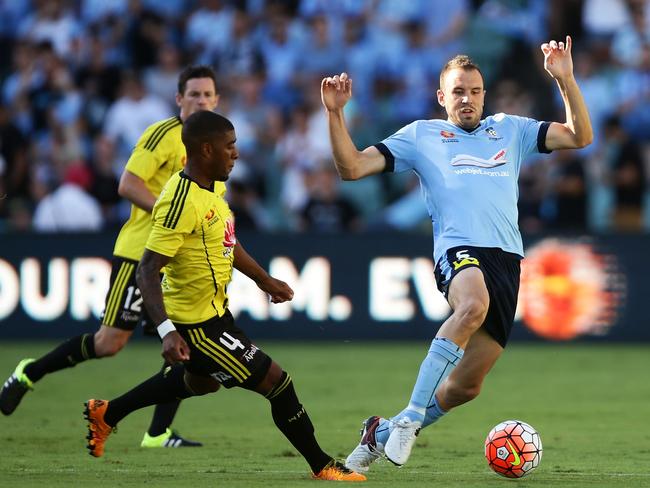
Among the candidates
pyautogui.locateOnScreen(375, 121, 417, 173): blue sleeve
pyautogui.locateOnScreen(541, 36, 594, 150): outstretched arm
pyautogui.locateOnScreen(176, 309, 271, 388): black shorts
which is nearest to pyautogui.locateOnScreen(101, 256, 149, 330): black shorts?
pyautogui.locateOnScreen(176, 309, 271, 388): black shorts

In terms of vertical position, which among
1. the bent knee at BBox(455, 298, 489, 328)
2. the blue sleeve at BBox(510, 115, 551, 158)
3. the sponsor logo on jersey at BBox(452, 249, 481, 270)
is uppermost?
the blue sleeve at BBox(510, 115, 551, 158)

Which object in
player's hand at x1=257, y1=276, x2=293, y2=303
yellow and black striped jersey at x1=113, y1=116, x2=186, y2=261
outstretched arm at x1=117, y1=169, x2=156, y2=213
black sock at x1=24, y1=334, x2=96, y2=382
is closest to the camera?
player's hand at x1=257, y1=276, x2=293, y2=303

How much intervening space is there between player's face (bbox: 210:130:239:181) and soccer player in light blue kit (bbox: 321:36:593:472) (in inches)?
24.1

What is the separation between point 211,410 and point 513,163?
4.35 meters

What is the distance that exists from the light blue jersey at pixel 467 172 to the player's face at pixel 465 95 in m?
0.08

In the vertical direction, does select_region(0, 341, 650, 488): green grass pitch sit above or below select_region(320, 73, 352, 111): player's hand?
below

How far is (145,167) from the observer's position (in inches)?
356

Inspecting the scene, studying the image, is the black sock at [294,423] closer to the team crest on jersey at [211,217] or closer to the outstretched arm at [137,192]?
the team crest on jersey at [211,217]

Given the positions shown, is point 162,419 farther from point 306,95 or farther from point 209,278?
point 306,95

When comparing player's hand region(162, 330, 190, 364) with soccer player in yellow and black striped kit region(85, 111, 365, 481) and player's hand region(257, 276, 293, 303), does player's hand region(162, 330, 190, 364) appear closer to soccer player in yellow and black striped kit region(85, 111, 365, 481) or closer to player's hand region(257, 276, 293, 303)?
soccer player in yellow and black striped kit region(85, 111, 365, 481)

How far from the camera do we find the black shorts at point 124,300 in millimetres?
9086

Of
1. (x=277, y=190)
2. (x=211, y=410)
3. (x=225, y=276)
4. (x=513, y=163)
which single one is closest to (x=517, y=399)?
(x=211, y=410)

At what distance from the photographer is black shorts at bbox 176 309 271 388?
7086mm

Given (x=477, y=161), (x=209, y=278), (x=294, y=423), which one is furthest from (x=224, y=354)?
(x=477, y=161)
